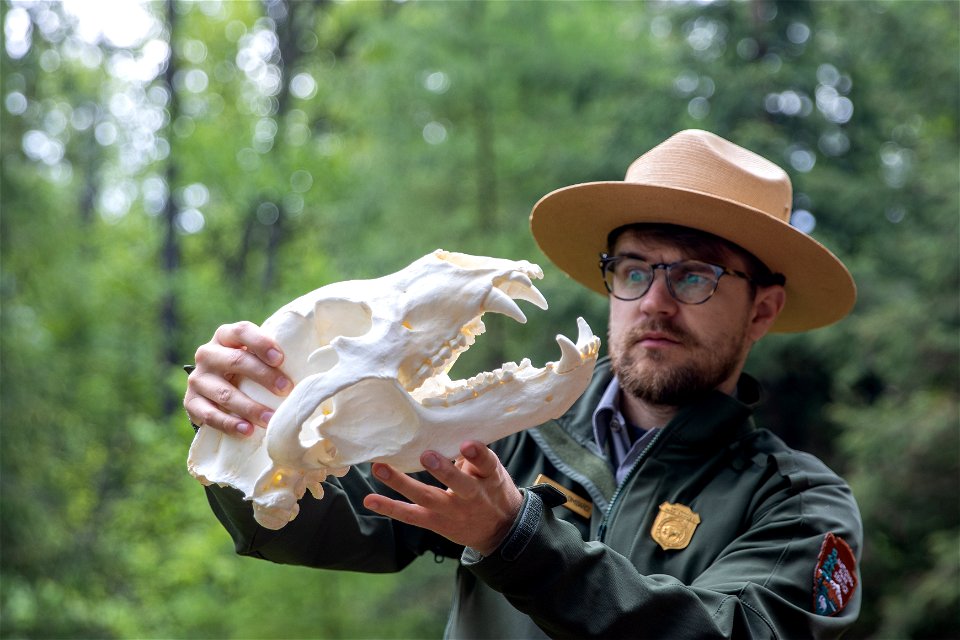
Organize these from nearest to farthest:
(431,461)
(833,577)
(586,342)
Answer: (431,461) < (586,342) < (833,577)

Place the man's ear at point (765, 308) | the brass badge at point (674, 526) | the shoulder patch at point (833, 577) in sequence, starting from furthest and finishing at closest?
the man's ear at point (765, 308) < the brass badge at point (674, 526) < the shoulder patch at point (833, 577)

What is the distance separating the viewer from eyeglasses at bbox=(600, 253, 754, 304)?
3027 mm

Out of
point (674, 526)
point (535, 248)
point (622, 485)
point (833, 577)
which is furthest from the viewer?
point (535, 248)

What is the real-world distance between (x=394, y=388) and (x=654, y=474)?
3.39ft

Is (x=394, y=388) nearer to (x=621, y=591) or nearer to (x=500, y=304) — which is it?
(x=500, y=304)

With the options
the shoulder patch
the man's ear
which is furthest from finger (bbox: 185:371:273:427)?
the man's ear

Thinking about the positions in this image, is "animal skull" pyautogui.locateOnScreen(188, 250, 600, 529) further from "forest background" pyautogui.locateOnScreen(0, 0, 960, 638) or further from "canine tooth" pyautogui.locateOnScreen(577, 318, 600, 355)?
"forest background" pyautogui.locateOnScreen(0, 0, 960, 638)

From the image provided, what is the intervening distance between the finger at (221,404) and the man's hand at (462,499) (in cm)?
37

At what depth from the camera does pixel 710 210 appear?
3064mm

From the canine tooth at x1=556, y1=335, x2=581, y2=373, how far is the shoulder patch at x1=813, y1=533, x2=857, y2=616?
91 centimetres

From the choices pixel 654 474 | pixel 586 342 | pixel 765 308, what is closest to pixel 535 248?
pixel 765 308

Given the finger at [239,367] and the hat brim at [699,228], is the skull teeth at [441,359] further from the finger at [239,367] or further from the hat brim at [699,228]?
the hat brim at [699,228]

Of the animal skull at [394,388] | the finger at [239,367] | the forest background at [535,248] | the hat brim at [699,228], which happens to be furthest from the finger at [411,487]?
the forest background at [535,248]

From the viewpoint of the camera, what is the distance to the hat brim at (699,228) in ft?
10.1
